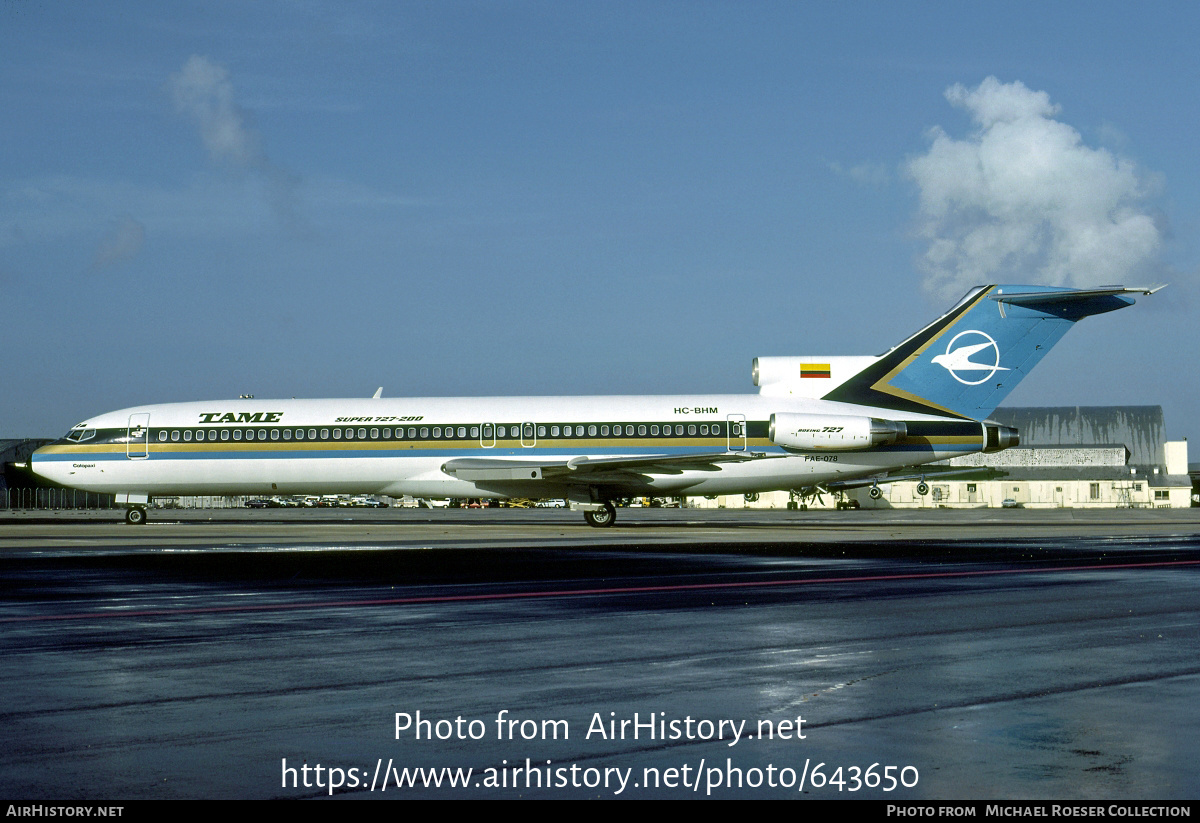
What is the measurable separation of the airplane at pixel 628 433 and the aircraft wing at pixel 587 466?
0.22 ft

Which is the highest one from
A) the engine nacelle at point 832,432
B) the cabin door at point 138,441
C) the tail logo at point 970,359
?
the tail logo at point 970,359

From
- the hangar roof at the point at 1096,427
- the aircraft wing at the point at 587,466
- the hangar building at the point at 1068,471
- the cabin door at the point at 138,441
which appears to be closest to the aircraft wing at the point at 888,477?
the aircraft wing at the point at 587,466

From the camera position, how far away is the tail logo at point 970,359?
38062mm

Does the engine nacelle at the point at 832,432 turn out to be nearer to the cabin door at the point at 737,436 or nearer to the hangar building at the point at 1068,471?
the cabin door at the point at 737,436

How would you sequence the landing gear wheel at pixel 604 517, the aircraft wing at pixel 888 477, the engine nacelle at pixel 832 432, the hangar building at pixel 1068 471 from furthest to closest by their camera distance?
the hangar building at pixel 1068 471 < the aircraft wing at pixel 888 477 < the landing gear wheel at pixel 604 517 < the engine nacelle at pixel 832 432

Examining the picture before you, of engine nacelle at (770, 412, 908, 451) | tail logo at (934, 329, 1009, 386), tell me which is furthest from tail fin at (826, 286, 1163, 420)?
engine nacelle at (770, 412, 908, 451)

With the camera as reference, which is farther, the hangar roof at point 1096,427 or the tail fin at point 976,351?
the hangar roof at point 1096,427

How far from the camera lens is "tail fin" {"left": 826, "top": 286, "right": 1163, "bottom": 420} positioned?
37.8 m

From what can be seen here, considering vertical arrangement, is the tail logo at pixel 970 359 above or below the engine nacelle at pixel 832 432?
above

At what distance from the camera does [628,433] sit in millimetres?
39125

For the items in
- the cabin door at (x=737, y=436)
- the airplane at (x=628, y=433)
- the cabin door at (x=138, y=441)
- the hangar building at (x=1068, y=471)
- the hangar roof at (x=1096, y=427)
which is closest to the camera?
the airplane at (x=628, y=433)

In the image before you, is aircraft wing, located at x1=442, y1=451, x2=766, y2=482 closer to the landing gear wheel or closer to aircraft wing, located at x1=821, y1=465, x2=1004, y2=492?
the landing gear wheel

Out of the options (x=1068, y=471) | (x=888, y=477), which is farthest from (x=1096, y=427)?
(x=888, y=477)

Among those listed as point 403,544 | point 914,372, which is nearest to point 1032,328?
point 914,372
